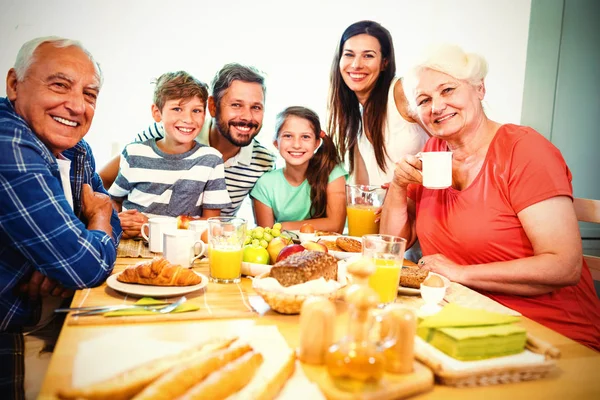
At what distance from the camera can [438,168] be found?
1.60m

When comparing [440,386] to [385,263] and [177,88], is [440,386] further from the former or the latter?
[177,88]

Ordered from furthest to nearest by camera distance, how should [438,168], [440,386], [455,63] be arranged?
[455,63] → [438,168] → [440,386]

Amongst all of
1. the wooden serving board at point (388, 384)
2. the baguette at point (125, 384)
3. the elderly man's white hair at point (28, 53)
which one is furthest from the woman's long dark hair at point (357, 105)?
the baguette at point (125, 384)

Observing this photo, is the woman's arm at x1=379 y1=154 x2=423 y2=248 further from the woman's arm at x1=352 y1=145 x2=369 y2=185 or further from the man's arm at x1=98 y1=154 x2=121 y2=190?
the man's arm at x1=98 y1=154 x2=121 y2=190

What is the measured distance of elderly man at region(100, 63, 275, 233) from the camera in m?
2.60

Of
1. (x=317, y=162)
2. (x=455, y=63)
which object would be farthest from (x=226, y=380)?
(x=317, y=162)

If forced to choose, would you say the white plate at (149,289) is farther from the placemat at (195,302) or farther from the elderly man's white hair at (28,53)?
the elderly man's white hair at (28,53)

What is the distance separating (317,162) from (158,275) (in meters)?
1.69

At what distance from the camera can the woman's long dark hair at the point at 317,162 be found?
2660 mm

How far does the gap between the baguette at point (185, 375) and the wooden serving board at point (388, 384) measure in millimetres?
144

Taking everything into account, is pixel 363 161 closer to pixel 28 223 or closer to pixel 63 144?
pixel 63 144

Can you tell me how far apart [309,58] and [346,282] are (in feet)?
8.60

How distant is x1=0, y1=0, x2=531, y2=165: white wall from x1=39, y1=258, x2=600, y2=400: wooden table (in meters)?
2.60

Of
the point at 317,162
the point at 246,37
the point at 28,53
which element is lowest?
the point at 317,162
